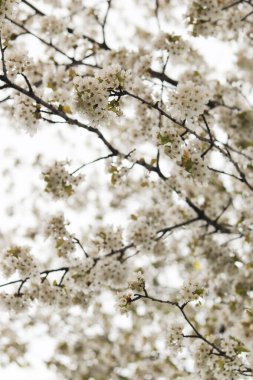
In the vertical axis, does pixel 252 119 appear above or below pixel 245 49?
below

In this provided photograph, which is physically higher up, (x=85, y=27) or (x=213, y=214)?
(x=85, y=27)

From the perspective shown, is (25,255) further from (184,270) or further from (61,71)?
(184,270)

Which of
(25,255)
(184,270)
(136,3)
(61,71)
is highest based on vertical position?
(136,3)

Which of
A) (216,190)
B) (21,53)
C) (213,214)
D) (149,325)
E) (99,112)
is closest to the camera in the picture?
(99,112)

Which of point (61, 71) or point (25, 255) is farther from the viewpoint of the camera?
point (61, 71)

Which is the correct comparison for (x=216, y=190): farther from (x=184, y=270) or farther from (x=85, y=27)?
(x=85, y=27)

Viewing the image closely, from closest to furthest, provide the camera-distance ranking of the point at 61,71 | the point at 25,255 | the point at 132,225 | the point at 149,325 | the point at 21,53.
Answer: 1. the point at 21,53
2. the point at 25,255
3. the point at 132,225
4. the point at 61,71
5. the point at 149,325

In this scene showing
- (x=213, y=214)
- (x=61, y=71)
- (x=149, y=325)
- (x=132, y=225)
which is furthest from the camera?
(x=149, y=325)

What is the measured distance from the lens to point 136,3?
8.81m

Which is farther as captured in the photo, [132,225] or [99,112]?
[132,225]

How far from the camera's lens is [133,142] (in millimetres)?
5934

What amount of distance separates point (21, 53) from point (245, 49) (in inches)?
229

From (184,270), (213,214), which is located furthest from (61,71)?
(184,270)

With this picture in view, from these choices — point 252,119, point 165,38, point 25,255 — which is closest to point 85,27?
point 165,38
